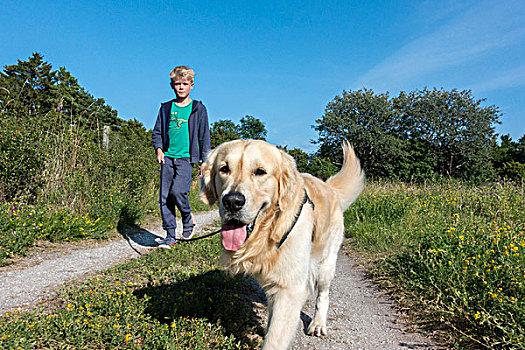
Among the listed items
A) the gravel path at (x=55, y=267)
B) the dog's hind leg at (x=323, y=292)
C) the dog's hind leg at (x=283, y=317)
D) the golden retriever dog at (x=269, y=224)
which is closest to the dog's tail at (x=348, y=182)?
the dog's hind leg at (x=323, y=292)

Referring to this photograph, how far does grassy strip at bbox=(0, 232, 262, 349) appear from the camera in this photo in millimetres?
2174

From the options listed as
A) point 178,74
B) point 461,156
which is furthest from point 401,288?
point 461,156

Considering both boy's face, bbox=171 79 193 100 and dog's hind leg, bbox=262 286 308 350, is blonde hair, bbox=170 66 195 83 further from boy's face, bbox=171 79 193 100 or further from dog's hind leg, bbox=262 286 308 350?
dog's hind leg, bbox=262 286 308 350

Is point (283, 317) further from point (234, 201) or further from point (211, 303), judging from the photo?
point (211, 303)

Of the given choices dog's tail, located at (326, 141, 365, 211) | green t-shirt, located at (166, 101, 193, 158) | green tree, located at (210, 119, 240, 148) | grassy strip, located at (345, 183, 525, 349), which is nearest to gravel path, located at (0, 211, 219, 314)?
green t-shirt, located at (166, 101, 193, 158)

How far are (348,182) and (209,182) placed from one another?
198 cm

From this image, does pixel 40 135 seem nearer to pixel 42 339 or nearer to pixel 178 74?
pixel 178 74

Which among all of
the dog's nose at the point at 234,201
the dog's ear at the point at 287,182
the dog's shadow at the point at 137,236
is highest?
the dog's ear at the point at 287,182

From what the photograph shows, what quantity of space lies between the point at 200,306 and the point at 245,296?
743 millimetres

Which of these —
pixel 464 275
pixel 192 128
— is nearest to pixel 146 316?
pixel 192 128

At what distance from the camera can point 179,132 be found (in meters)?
4.55

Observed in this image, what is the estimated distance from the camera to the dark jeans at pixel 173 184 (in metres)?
4.57

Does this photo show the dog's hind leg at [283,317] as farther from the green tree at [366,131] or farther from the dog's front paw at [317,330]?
the green tree at [366,131]

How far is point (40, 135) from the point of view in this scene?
576 cm
